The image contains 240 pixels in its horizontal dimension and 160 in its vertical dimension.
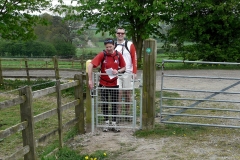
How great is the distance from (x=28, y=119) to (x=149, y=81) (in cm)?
256

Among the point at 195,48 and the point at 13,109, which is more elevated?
the point at 195,48

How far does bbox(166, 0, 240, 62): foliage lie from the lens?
19.8 meters

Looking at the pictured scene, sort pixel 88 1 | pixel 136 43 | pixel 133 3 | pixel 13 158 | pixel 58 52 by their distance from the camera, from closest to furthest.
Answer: pixel 13 158 → pixel 133 3 → pixel 88 1 → pixel 136 43 → pixel 58 52

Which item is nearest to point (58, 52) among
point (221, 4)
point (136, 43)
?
point (136, 43)

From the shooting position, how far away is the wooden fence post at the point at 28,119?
473cm

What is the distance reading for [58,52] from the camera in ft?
104

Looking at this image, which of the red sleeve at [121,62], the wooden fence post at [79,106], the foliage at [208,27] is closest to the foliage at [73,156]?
the wooden fence post at [79,106]

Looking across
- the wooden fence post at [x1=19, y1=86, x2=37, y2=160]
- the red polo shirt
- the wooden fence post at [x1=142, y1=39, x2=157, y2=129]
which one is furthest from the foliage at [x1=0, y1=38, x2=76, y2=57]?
the wooden fence post at [x1=19, y1=86, x2=37, y2=160]

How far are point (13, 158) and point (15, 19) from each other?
12593mm

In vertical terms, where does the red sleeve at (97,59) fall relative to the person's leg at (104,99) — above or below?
above

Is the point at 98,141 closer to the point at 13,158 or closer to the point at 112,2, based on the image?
the point at 13,158

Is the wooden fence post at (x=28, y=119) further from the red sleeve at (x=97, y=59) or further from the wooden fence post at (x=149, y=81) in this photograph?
the wooden fence post at (x=149, y=81)

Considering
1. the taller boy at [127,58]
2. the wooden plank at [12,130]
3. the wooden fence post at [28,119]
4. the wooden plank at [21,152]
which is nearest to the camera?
the wooden plank at [12,130]

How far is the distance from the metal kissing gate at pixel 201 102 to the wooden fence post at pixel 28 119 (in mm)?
2745
